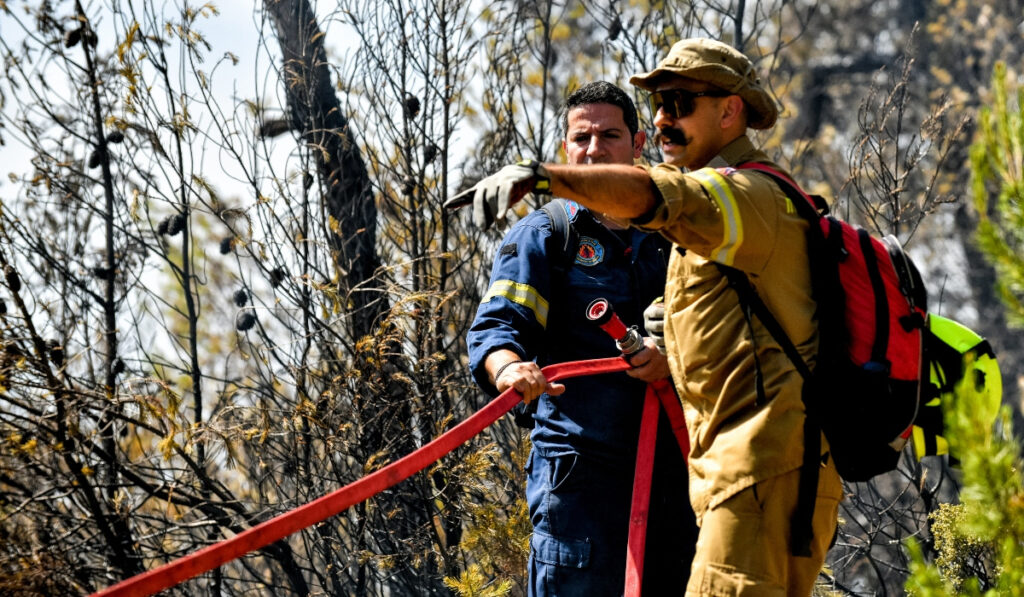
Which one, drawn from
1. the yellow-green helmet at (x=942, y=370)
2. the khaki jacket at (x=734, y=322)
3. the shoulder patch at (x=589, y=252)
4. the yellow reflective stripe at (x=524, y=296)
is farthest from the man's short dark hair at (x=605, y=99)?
the yellow-green helmet at (x=942, y=370)

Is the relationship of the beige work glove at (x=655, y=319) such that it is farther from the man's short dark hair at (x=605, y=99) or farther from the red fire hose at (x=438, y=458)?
the man's short dark hair at (x=605, y=99)

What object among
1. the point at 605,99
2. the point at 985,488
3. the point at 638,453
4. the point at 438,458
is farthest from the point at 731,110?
the point at 985,488

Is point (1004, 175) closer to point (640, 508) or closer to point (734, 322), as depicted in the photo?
point (734, 322)

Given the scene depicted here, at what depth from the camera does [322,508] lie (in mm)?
2859

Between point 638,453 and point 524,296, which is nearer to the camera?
point 638,453

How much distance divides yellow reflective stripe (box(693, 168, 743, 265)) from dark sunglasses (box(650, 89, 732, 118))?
44 centimetres

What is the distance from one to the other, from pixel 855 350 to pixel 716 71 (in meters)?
0.83

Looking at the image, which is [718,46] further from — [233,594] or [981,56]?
[981,56]

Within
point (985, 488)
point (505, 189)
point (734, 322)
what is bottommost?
point (985, 488)

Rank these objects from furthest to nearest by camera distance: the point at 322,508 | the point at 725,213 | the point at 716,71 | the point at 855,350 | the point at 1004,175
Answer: the point at 716,71 → the point at 322,508 → the point at 855,350 → the point at 725,213 → the point at 1004,175

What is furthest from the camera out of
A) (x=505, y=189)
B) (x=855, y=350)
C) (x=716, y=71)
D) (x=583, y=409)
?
(x=583, y=409)

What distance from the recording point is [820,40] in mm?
20219

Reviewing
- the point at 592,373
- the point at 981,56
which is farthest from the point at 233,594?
the point at 981,56

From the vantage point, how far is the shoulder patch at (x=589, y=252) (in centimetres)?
361
